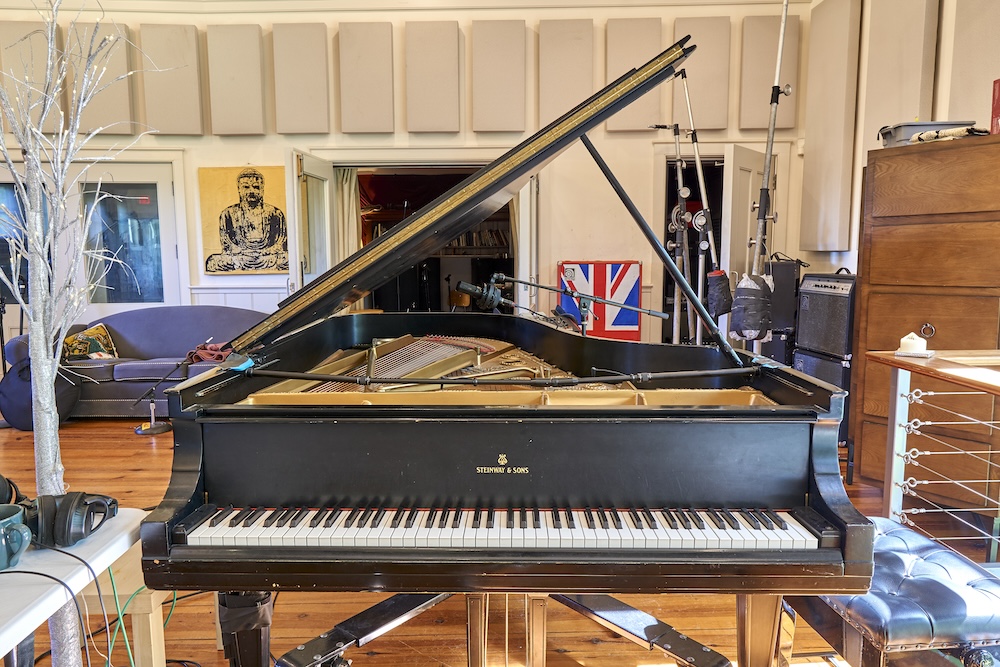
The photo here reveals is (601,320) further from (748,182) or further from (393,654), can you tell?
(393,654)

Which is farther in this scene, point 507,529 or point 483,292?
point 483,292

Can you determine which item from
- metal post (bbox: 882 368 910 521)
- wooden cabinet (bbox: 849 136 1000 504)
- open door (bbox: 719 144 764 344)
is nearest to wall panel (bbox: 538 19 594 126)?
open door (bbox: 719 144 764 344)

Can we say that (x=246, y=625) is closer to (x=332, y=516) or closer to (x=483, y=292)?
(x=332, y=516)

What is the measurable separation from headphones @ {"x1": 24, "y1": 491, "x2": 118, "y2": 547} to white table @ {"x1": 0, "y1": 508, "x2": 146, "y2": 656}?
0.03m

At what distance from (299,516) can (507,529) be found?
461 mm

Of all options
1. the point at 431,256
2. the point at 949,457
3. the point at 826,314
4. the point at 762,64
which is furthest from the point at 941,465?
the point at 431,256

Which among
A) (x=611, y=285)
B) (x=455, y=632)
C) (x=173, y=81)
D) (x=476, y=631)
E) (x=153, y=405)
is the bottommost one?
(x=455, y=632)

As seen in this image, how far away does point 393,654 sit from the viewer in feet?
7.00

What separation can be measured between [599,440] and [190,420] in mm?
912

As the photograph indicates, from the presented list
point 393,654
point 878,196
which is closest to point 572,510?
point 393,654

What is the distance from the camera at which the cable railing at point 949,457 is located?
2197 mm

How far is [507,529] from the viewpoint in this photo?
1311 millimetres

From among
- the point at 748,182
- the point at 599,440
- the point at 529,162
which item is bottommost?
the point at 599,440

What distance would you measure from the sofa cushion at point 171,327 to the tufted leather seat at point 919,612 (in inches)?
197
